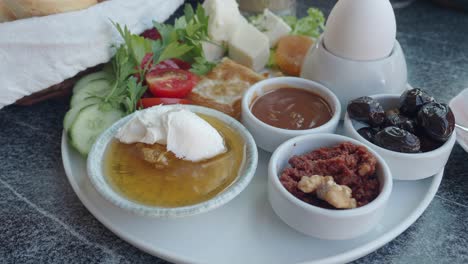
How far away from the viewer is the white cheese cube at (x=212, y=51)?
1.97 m

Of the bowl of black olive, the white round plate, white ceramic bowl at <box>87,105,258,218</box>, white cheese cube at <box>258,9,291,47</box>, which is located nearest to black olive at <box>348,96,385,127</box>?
the bowl of black olive

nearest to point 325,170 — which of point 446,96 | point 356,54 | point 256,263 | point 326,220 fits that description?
point 326,220

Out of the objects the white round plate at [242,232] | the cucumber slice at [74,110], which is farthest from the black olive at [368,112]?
the cucumber slice at [74,110]

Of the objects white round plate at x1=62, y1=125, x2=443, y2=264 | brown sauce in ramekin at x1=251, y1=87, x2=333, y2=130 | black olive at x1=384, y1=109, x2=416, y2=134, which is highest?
black olive at x1=384, y1=109, x2=416, y2=134

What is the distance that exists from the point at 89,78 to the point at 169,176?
698 mm

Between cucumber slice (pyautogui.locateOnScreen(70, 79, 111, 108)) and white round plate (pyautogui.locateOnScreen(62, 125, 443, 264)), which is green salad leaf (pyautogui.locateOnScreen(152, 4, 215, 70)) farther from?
white round plate (pyautogui.locateOnScreen(62, 125, 443, 264))

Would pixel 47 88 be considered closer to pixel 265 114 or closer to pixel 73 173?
pixel 73 173

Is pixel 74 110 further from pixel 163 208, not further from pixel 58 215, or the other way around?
pixel 163 208

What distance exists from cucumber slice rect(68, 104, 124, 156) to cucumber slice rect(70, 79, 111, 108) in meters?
0.11

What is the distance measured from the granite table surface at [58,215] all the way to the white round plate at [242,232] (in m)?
0.05

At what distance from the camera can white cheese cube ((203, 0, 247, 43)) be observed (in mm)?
1958

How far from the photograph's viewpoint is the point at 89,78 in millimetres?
1800

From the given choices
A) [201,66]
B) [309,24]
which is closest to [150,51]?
[201,66]

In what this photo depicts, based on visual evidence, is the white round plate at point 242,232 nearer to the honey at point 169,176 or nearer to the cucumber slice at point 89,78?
the honey at point 169,176
